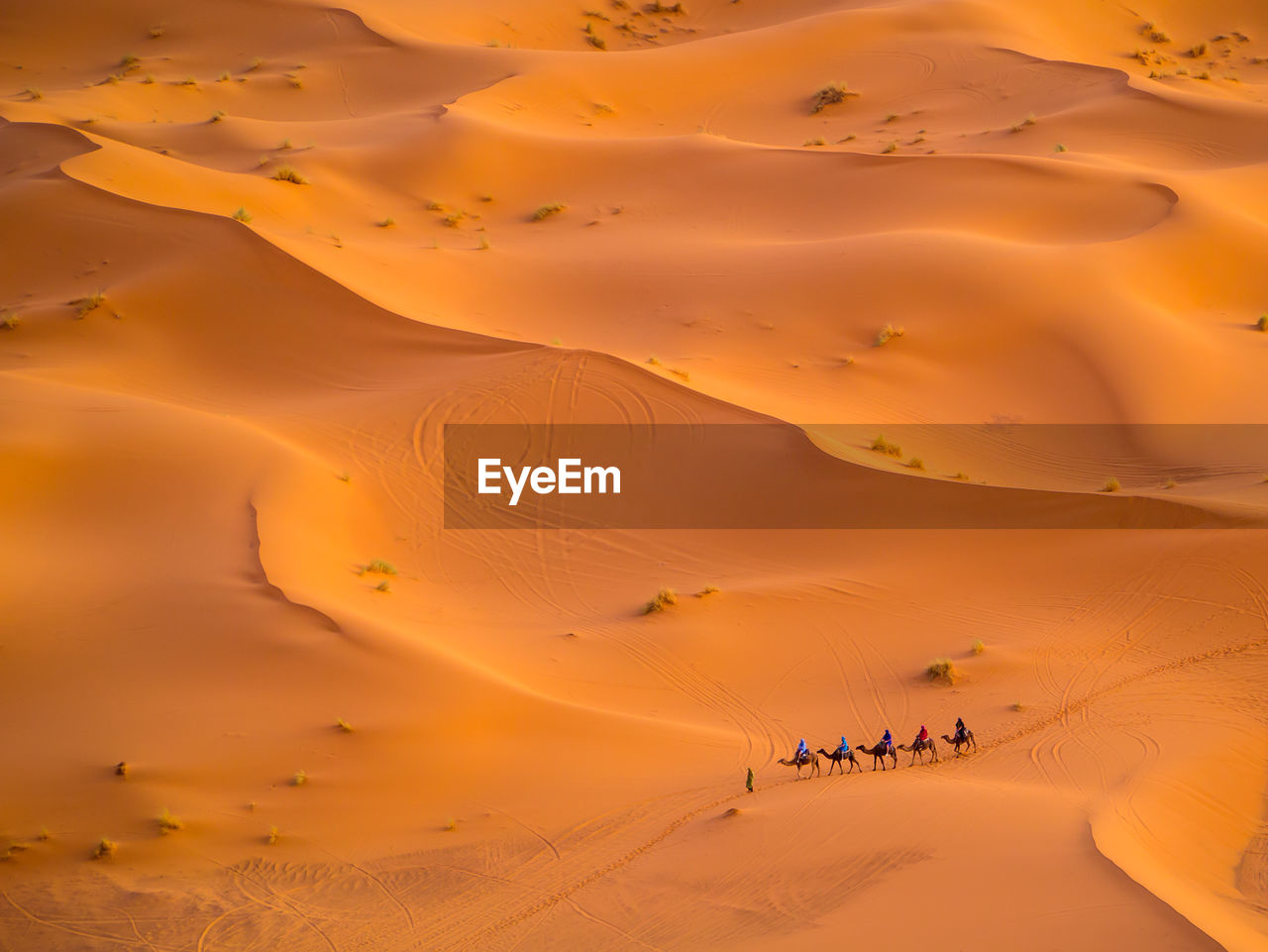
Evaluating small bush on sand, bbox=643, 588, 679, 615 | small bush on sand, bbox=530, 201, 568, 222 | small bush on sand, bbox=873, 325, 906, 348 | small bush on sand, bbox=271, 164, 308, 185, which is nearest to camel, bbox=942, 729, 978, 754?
small bush on sand, bbox=643, 588, 679, 615

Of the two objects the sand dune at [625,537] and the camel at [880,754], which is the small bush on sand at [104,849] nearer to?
the sand dune at [625,537]

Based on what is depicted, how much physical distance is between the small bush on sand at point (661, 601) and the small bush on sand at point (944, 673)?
10.4ft

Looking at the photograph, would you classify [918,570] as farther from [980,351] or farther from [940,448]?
[980,351]

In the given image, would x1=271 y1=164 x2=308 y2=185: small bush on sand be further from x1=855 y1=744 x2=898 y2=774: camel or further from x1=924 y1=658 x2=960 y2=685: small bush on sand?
x1=855 y1=744 x2=898 y2=774: camel

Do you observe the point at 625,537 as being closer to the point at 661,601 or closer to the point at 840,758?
the point at 661,601

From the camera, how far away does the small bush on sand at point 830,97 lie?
1171 inches

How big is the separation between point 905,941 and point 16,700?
27.4 feet

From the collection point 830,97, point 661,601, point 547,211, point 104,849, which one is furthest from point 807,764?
point 830,97

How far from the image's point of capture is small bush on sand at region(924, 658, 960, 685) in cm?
1241

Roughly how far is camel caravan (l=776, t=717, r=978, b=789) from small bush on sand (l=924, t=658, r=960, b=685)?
43.0 inches

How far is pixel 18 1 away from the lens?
34406mm

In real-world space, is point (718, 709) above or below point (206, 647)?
below

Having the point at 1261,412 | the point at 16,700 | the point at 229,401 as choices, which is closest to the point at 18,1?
the point at 229,401

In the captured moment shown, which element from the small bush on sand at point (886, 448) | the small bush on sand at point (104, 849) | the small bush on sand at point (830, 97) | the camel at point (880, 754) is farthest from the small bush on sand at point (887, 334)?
the small bush on sand at point (104, 849)
